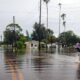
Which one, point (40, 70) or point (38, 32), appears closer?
point (40, 70)

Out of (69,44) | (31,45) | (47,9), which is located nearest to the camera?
(47,9)

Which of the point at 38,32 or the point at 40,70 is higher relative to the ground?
the point at 38,32

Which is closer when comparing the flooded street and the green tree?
the flooded street

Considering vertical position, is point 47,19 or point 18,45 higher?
point 47,19

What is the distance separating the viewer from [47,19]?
108 metres

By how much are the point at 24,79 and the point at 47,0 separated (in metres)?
94.6

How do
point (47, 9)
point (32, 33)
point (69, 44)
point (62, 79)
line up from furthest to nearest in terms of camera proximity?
point (32, 33)
point (69, 44)
point (47, 9)
point (62, 79)

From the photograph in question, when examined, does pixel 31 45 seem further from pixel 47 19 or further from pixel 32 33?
pixel 47 19

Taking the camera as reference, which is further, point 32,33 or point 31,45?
point 32,33

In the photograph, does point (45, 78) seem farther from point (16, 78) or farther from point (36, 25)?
point (36, 25)

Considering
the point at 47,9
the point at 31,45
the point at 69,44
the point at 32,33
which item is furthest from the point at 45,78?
the point at 32,33

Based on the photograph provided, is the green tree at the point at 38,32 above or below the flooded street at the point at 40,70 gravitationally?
above

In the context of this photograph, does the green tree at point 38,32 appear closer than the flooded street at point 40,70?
No

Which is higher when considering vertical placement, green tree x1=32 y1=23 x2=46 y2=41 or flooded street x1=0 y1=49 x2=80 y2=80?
green tree x1=32 y1=23 x2=46 y2=41
